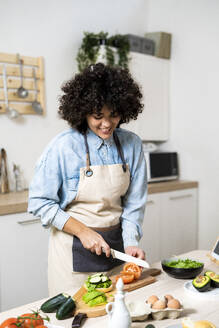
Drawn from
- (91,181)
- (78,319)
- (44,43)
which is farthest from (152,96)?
(78,319)

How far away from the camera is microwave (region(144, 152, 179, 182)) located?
10.6 ft

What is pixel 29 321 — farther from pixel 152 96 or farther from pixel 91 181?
pixel 152 96

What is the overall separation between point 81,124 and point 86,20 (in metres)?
1.97

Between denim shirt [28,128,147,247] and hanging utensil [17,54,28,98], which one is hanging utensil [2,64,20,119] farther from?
denim shirt [28,128,147,247]

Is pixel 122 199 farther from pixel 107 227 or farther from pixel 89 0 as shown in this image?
pixel 89 0

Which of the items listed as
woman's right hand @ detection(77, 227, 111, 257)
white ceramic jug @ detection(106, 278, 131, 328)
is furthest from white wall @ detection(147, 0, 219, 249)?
white ceramic jug @ detection(106, 278, 131, 328)

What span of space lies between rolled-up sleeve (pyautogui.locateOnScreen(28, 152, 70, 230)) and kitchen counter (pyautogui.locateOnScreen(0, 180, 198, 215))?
0.79 m

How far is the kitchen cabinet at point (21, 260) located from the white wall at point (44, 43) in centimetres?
63

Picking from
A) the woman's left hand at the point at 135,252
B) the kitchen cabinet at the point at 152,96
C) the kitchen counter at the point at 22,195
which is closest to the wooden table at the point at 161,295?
the woman's left hand at the point at 135,252

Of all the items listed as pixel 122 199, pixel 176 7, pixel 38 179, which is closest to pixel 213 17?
pixel 176 7

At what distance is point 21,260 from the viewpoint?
2.33 metres

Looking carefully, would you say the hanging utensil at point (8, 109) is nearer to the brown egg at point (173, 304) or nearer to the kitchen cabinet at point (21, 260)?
the kitchen cabinet at point (21, 260)

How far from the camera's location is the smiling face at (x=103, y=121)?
1425 mm

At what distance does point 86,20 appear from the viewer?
10.6 ft
